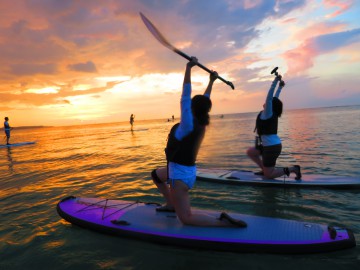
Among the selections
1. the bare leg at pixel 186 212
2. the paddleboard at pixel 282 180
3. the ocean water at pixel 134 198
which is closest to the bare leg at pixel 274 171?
the paddleboard at pixel 282 180

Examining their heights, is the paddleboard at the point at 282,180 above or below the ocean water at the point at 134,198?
above

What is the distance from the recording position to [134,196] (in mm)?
7125

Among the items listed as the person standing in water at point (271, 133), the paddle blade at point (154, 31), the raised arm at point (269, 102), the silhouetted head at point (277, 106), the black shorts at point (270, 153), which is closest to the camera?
the paddle blade at point (154, 31)

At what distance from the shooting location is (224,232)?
13.6 ft

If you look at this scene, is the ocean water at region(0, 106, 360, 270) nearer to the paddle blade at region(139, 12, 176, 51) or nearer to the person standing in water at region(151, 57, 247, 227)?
the person standing in water at region(151, 57, 247, 227)

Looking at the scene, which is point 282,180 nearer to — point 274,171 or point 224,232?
point 274,171

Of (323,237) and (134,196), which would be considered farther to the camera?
(134,196)

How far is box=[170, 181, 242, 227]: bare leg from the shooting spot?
410 centimetres

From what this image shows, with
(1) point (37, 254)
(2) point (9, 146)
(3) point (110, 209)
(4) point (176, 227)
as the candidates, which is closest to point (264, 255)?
(4) point (176, 227)

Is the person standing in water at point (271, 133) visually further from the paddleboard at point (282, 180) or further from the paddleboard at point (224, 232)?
the paddleboard at point (224, 232)

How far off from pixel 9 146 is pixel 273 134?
1079 inches

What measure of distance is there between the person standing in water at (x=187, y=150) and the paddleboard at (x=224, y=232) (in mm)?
159

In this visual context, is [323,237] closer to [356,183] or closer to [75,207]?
[356,183]

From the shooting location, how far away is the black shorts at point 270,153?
23.0 ft
